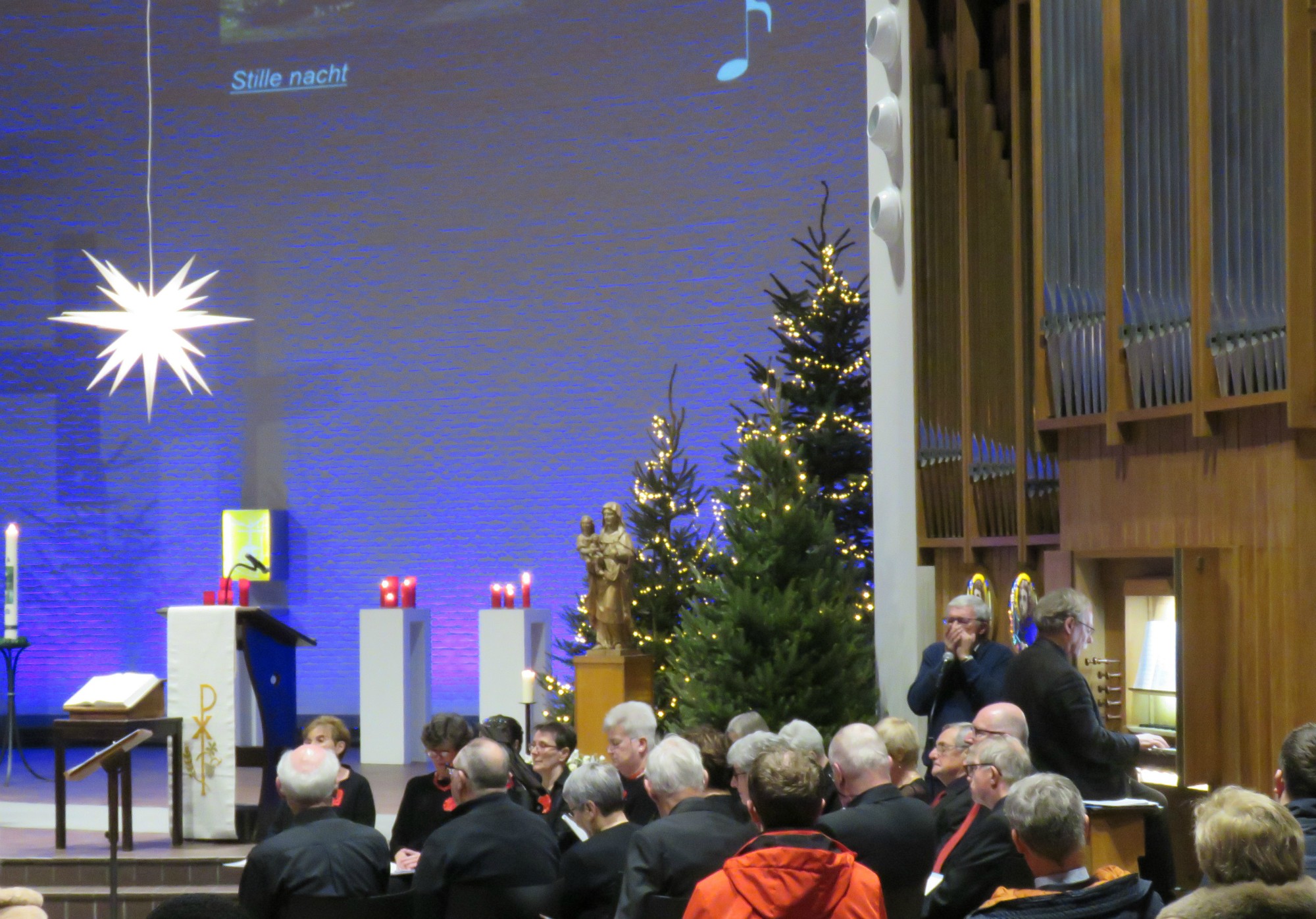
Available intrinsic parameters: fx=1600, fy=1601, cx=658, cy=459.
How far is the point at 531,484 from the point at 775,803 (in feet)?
28.3

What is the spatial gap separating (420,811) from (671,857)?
78.7 inches

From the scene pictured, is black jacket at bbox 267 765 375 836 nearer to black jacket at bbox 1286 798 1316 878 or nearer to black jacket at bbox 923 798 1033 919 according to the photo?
black jacket at bbox 923 798 1033 919

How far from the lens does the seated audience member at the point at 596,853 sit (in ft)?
13.4

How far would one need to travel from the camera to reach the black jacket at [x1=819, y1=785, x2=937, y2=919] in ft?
12.4

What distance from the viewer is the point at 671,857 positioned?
369cm

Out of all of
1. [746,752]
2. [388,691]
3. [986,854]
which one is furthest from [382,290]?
[986,854]

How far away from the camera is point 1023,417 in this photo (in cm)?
689

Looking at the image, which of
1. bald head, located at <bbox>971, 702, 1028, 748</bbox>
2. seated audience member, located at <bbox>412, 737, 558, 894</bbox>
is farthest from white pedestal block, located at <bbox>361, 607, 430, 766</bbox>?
bald head, located at <bbox>971, 702, 1028, 748</bbox>

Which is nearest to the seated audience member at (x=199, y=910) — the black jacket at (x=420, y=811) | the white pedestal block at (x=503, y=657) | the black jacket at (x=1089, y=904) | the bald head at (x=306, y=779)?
the black jacket at (x=1089, y=904)

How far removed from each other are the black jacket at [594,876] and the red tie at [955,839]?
0.81 metres

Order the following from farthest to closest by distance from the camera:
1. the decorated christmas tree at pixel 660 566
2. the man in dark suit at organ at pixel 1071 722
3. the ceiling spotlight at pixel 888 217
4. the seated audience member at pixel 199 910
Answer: the decorated christmas tree at pixel 660 566
the ceiling spotlight at pixel 888 217
the man in dark suit at organ at pixel 1071 722
the seated audience member at pixel 199 910

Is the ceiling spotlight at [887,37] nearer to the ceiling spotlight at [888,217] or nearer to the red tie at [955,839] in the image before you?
the ceiling spotlight at [888,217]

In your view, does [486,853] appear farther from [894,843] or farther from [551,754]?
[551,754]

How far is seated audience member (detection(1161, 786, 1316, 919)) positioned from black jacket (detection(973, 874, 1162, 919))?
0.33 m
